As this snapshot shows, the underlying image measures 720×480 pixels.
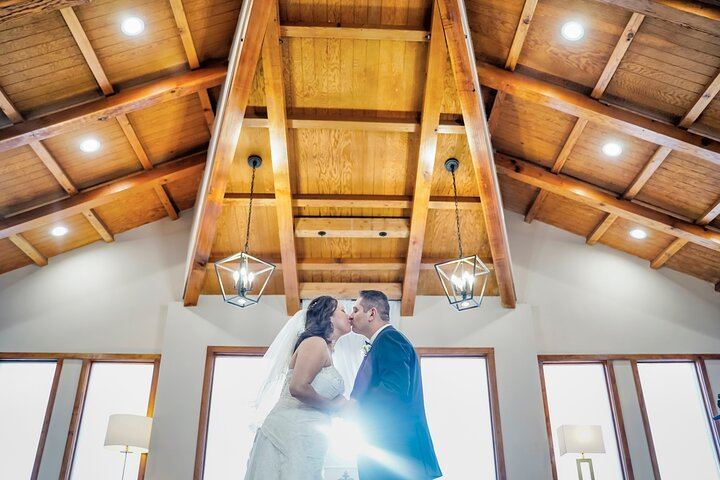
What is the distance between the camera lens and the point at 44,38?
4562 mm

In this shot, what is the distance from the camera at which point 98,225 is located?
6.82 metres

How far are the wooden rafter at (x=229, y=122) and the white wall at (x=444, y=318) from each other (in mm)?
811

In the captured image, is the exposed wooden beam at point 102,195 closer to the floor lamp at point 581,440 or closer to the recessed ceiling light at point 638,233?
the floor lamp at point 581,440

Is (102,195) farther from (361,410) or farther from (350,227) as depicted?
(361,410)

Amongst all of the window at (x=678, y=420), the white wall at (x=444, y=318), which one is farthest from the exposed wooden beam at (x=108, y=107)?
the window at (x=678, y=420)

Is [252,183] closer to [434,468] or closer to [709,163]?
[434,468]

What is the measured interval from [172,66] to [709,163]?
17.2 ft

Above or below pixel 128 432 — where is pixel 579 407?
above

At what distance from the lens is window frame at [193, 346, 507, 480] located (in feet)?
19.7

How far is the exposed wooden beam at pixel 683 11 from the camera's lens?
387 centimetres

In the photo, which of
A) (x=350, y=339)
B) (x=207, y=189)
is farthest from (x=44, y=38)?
(x=350, y=339)

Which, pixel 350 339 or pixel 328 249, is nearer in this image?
pixel 350 339

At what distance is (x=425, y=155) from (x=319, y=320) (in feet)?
9.55

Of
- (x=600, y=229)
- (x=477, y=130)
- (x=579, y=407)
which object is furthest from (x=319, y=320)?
(x=600, y=229)
